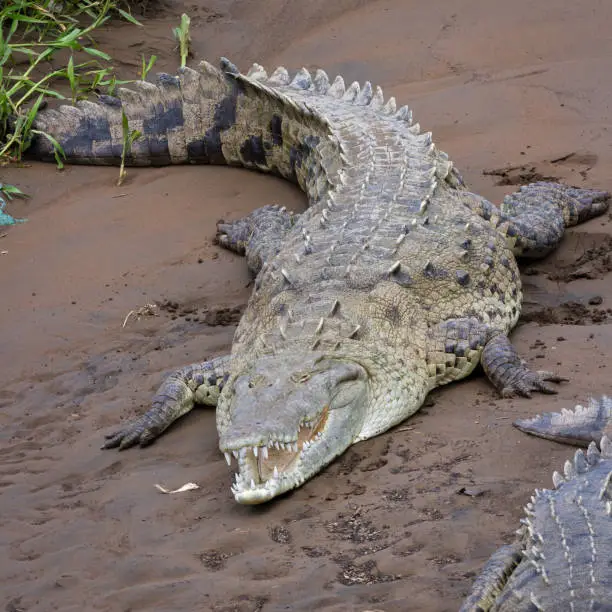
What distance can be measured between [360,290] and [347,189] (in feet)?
3.62

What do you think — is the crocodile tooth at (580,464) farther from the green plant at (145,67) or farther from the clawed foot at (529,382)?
the green plant at (145,67)

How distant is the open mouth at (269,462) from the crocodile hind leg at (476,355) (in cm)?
86

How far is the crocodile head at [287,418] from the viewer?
14.2ft

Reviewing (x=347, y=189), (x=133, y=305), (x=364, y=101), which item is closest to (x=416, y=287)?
(x=347, y=189)

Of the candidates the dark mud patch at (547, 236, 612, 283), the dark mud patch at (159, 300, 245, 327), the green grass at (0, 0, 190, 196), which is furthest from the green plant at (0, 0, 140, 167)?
the dark mud patch at (547, 236, 612, 283)

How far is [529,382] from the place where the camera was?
4.86 metres

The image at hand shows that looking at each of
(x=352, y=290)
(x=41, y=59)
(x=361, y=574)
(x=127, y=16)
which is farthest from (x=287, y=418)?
(x=127, y=16)

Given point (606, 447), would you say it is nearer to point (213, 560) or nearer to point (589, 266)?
point (213, 560)

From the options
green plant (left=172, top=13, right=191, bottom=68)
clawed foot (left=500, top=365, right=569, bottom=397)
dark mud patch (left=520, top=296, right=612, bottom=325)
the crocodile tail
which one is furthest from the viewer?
green plant (left=172, top=13, right=191, bottom=68)

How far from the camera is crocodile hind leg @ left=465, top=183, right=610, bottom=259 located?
20.2ft

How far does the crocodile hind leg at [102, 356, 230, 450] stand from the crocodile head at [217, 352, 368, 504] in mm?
347

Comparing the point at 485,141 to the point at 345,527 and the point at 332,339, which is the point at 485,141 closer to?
the point at 332,339

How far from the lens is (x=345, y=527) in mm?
4039

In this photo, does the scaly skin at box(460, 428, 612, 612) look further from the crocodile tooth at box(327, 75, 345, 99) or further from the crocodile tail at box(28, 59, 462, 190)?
the crocodile tooth at box(327, 75, 345, 99)
